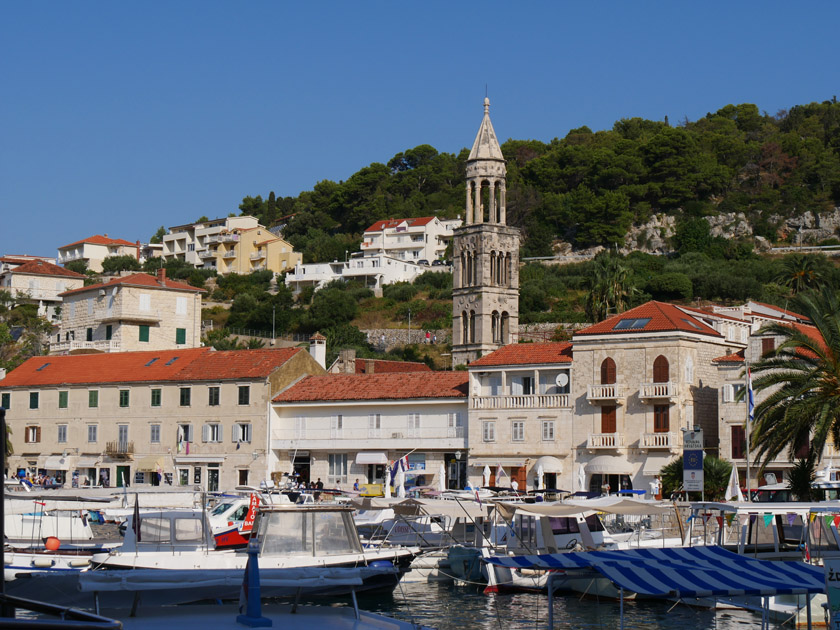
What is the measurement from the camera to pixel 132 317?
87.1 metres

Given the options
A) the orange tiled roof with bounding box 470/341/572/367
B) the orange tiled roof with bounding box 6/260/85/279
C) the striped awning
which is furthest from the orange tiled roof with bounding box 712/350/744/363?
the orange tiled roof with bounding box 6/260/85/279

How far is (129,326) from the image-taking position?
87375 mm

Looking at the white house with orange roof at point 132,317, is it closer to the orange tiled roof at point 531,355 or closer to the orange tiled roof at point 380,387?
the orange tiled roof at point 380,387

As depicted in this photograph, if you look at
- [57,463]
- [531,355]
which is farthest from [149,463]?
[531,355]

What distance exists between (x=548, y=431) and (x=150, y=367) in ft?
80.2

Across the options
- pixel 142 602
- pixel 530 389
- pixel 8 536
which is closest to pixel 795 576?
pixel 142 602

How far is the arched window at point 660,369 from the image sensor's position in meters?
54.8

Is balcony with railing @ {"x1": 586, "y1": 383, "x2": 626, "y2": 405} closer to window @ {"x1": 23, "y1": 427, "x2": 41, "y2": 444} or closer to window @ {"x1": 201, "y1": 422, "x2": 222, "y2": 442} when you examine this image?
window @ {"x1": 201, "y1": 422, "x2": 222, "y2": 442}

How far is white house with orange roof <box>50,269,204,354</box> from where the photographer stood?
285 ft

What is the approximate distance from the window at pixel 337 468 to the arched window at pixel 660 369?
1713 cm

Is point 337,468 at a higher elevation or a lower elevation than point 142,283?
lower

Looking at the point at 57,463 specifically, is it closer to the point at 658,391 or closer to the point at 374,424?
the point at 374,424

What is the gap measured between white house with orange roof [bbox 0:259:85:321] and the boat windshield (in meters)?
96.9

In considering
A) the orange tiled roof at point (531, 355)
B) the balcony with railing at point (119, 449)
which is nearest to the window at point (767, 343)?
the orange tiled roof at point (531, 355)
